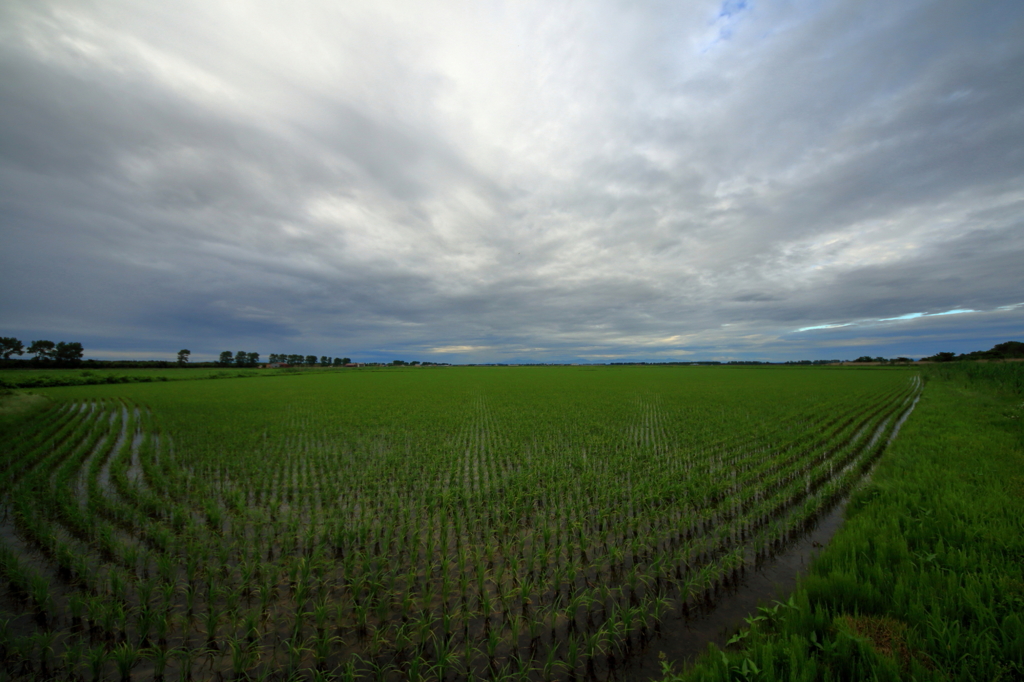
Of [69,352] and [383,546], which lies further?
[69,352]

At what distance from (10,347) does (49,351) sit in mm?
4805

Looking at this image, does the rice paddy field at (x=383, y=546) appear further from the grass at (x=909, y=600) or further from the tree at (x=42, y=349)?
the tree at (x=42, y=349)

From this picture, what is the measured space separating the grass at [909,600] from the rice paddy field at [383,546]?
0.95m

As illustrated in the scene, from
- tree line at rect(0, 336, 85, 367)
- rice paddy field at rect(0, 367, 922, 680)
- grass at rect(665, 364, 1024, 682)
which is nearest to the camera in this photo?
grass at rect(665, 364, 1024, 682)

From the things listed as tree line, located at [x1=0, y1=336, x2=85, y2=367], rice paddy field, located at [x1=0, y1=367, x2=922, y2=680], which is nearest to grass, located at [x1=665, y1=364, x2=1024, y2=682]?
rice paddy field, located at [x1=0, y1=367, x2=922, y2=680]

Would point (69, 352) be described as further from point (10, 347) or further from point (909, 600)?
point (909, 600)

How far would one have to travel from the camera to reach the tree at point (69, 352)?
60438 mm

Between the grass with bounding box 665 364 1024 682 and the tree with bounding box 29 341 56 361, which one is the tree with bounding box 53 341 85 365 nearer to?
the tree with bounding box 29 341 56 361

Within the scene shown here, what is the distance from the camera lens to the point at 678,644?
330 centimetres

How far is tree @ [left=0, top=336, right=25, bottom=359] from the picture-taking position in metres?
57.4

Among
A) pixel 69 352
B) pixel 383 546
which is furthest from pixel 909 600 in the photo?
pixel 69 352

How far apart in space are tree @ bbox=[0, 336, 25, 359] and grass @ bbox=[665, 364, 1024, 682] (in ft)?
330

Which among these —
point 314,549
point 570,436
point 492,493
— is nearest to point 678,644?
point 492,493

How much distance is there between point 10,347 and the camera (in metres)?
58.5
